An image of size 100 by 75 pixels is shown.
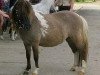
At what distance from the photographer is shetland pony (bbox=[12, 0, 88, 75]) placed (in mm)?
7996

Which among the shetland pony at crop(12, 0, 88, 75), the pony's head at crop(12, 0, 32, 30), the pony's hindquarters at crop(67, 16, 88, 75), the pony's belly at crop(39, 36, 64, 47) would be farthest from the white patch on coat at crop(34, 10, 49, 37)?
the pony's hindquarters at crop(67, 16, 88, 75)

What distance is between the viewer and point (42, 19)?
8414 millimetres

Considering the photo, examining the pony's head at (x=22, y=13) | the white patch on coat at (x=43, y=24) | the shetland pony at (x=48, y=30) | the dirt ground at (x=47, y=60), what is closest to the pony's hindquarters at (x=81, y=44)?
the shetland pony at (x=48, y=30)

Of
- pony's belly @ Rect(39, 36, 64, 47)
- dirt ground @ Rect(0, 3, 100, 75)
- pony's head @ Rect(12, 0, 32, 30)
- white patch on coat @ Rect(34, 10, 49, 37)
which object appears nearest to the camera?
pony's head @ Rect(12, 0, 32, 30)

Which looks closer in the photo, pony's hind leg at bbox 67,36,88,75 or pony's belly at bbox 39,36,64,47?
pony's belly at bbox 39,36,64,47

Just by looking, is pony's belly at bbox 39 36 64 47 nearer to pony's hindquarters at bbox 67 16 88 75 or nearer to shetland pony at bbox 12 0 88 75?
shetland pony at bbox 12 0 88 75

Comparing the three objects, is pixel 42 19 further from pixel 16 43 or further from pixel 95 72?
pixel 16 43

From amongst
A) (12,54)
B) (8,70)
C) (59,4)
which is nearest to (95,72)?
(8,70)

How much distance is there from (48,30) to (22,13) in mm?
800

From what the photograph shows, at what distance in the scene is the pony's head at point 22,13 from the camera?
7905 mm

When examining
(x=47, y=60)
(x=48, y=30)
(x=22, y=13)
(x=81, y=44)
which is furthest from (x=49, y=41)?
(x=47, y=60)

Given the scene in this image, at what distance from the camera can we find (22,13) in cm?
791

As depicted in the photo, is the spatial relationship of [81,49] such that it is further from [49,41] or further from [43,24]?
[43,24]

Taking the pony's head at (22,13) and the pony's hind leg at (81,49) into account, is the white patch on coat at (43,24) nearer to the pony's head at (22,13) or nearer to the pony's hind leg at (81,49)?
the pony's head at (22,13)
